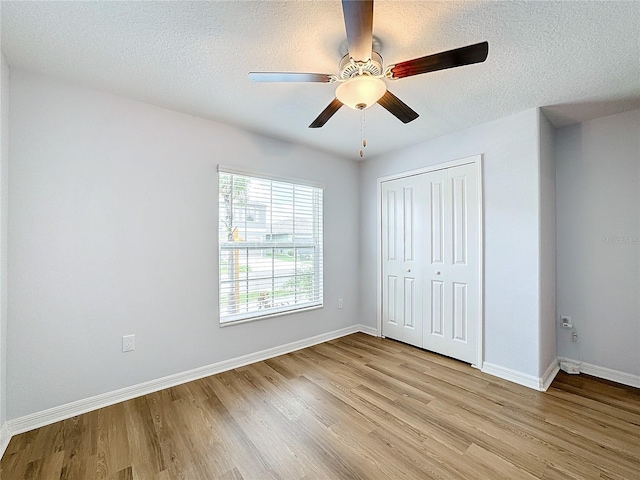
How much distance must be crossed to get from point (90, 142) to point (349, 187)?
2.82 meters

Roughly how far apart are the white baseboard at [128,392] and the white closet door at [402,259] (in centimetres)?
115

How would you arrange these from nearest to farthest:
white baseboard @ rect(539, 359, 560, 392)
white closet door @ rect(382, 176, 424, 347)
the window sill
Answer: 1. white baseboard @ rect(539, 359, 560, 392)
2. the window sill
3. white closet door @ rect(382, 176, 424, 347)

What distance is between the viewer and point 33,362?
189 cm

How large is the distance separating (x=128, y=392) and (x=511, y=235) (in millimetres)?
3573

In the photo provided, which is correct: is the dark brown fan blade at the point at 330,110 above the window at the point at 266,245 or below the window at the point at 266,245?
above

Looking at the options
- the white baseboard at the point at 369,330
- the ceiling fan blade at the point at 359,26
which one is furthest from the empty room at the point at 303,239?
the white baseboard at the point at 369,330

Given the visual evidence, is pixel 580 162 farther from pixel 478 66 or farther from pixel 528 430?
pixel 528 430

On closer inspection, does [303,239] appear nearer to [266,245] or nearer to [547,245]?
[266,245]

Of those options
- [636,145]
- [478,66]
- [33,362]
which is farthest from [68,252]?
[636,145]

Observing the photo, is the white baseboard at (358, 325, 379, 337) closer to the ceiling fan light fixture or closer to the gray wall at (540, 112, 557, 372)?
the gray wall at (540, 112, 557, 372)

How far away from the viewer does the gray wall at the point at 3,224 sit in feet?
5.57

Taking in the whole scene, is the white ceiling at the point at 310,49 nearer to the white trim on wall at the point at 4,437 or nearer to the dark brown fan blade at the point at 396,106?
the dark brown fan blade at the point at 396,106

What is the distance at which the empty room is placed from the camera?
1538 mm

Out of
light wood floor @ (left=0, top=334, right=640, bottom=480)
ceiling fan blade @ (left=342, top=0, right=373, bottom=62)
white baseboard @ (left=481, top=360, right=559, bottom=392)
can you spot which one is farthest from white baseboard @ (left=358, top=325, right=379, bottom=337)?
ceiling fan blade @ (left=342, top=0, right=373, bottom=62)
